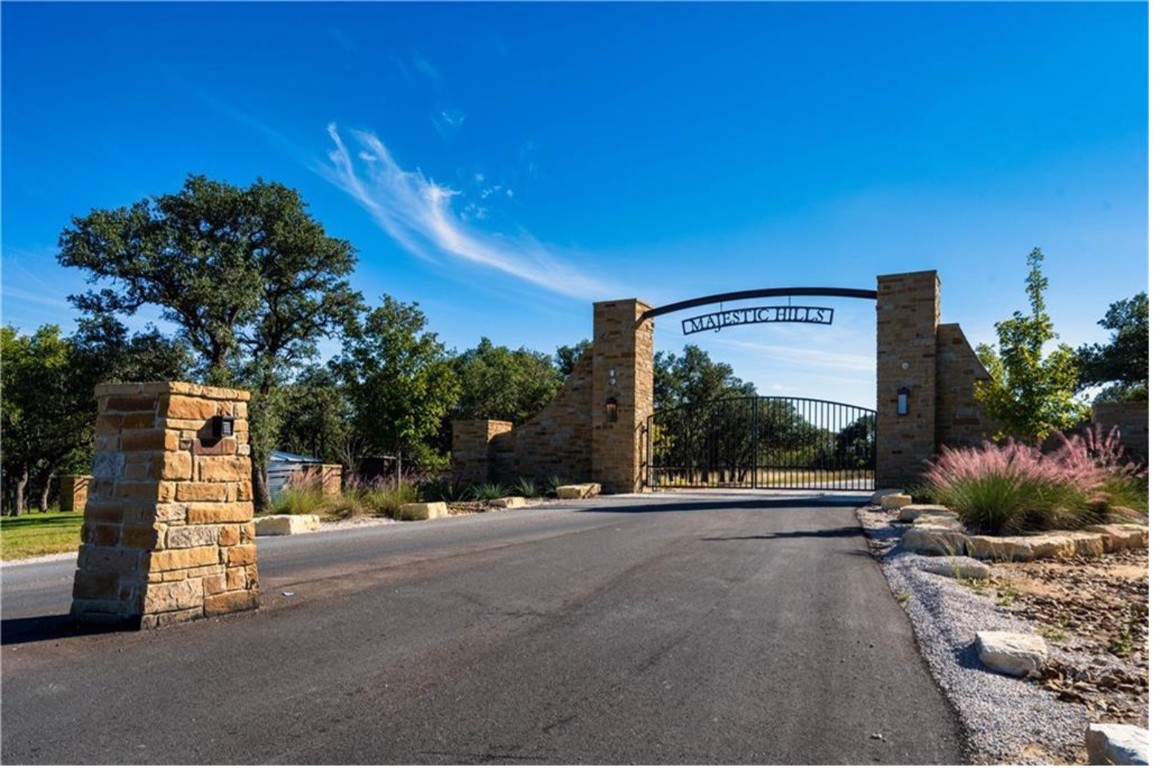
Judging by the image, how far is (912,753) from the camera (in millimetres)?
2994

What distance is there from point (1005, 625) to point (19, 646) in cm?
620

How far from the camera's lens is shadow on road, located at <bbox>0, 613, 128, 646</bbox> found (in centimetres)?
461

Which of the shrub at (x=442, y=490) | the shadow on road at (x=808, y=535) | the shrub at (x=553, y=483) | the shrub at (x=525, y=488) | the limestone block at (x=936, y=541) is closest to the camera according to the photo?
the limestone block at (x=936, y=541)

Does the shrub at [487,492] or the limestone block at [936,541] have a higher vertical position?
the limestone block at [936,541]

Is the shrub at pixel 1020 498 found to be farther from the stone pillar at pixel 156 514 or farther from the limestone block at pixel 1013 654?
the stone pillar at pixel 156 514

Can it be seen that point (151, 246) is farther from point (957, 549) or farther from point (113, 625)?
point (957, 549)

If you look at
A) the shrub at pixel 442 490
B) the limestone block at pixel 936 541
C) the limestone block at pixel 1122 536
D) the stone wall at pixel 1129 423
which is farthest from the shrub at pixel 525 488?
the stone wall at pixel 1129 423

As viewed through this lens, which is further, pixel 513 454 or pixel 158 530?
pixel 513 454

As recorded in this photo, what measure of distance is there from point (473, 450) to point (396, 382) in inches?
122

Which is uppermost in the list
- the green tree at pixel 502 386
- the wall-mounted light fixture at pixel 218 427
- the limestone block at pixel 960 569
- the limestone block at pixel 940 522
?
the green tree at pixel 502 386

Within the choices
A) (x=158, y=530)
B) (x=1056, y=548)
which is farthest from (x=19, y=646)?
(x=1056, y=548)

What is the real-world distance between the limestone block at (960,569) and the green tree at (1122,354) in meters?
25.0

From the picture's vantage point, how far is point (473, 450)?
19.0 meters

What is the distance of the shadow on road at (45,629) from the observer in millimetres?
4608
